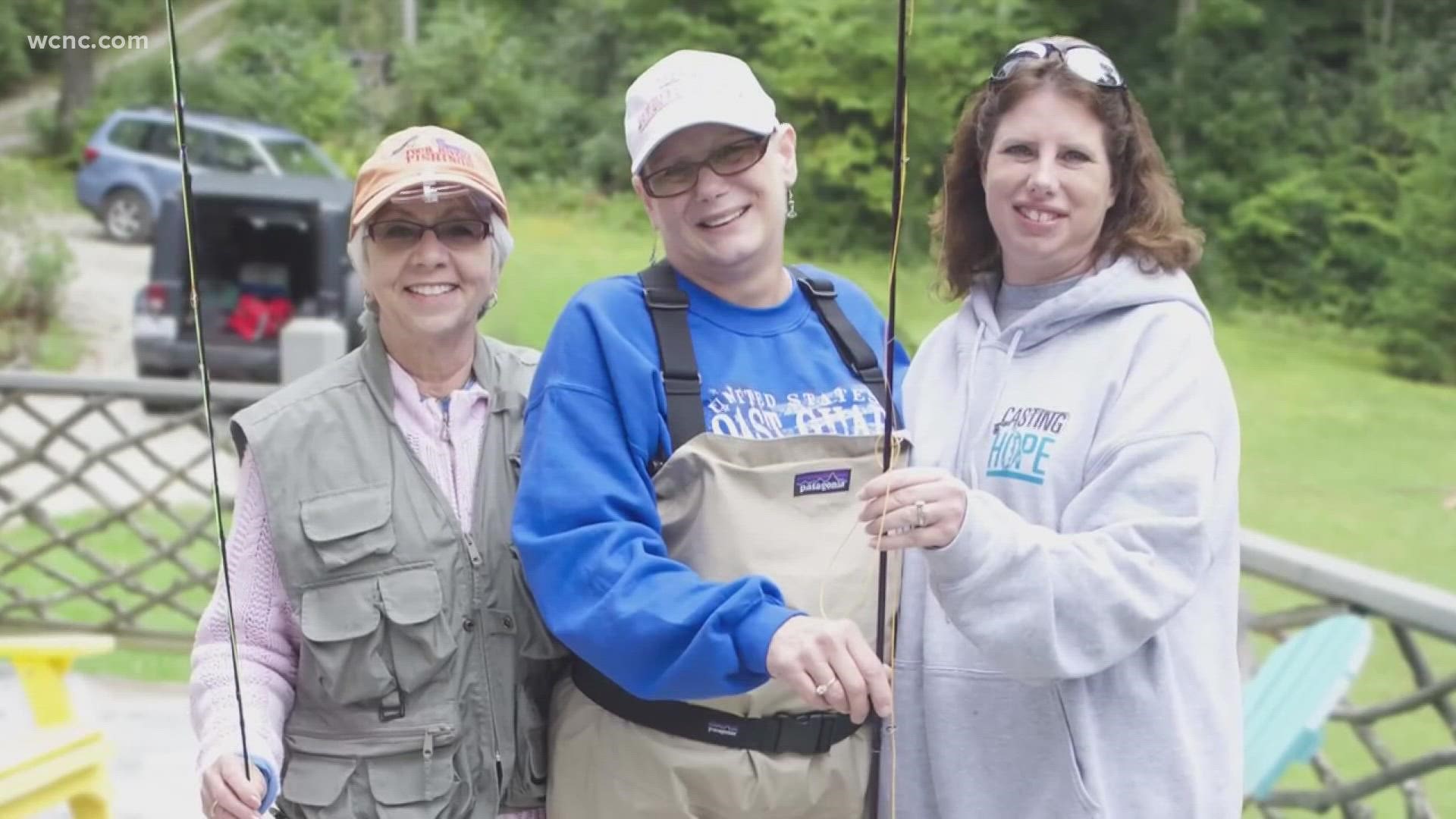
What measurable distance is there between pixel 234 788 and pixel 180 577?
4693mm

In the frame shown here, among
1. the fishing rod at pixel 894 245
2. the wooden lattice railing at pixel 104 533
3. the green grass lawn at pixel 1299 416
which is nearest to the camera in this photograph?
the fishing rod at pixel 894 245

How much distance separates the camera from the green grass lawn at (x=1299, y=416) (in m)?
7.49

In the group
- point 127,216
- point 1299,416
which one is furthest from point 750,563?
point 127,216

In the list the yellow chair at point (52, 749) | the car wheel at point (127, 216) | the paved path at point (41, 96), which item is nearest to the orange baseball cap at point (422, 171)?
the yellow chair at point (52, 749)

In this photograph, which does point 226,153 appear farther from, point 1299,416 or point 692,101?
point 692,101

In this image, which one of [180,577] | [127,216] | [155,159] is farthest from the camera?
[127,216]

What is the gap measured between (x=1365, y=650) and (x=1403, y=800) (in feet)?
1.35

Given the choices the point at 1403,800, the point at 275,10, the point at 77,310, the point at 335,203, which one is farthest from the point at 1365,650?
the point at 275,10

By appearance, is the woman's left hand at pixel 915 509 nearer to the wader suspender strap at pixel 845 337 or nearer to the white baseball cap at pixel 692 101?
the wader suspender strap at pixel 845 337

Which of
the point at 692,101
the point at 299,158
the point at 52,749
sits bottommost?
the point at 52,749

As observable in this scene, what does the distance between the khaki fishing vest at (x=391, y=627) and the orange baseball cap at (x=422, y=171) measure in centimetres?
20

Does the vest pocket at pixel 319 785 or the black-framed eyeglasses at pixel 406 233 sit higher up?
the black-framed eyeglasses at pixel 406 233

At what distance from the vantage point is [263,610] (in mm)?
1739

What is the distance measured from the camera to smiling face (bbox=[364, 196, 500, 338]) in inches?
68.5
